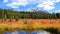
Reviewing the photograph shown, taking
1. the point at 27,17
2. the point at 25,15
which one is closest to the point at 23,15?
the point at 25,15

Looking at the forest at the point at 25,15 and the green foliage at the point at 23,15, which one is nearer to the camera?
the forest at the point at 25,15

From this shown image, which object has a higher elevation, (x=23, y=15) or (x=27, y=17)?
(x=23, y=15)

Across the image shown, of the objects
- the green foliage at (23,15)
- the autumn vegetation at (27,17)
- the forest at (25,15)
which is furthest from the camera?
the green foliage at (23,15)

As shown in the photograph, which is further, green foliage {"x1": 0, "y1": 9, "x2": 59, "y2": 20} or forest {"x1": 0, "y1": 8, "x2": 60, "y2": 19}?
green foliage {"x1": 0, "y1": 9, "x2": 59, "y2": 20}

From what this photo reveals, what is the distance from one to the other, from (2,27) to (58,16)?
13273 mm

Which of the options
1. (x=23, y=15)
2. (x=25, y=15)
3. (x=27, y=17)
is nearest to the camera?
(x=27, y=17)

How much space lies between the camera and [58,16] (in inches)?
→ 1410

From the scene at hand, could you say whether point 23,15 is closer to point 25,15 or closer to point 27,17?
point 25,15

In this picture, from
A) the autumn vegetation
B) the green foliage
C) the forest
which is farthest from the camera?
the green foliage

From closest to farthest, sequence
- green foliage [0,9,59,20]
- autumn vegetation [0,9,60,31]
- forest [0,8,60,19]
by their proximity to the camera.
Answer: autumn vegetation [0,9,60,31], forest [0,8,60,19], green foliage [0,9,59,20]

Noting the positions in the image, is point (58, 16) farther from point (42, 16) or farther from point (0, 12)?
point (0, 12)

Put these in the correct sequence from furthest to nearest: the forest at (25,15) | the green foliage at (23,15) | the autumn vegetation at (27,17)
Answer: the green foliage at (23,15), the forest at (25,15), the autumn vegetation at (27,17)

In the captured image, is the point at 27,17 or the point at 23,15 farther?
the point at 23,15

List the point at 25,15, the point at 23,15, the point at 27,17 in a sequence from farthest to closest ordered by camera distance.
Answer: the point at 23,15
the point at 25,15
the point at 27,17
